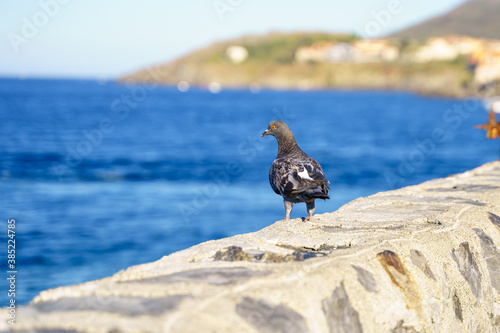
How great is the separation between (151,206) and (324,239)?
13627 mm

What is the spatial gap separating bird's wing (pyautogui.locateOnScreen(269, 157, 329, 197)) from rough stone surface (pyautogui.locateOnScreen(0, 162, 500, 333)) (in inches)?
11.5

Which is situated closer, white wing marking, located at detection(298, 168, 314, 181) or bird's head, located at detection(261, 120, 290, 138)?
white wing marking, located at detection(298, 168, 314, 181)

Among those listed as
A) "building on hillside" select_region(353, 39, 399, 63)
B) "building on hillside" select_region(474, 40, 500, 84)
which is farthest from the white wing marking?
"building on hillside" select_region(353, 39, 399, 63)

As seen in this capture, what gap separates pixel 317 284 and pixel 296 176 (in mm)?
2248

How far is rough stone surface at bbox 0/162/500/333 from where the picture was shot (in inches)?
101

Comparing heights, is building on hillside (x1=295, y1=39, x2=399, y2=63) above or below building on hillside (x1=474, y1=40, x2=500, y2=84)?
above

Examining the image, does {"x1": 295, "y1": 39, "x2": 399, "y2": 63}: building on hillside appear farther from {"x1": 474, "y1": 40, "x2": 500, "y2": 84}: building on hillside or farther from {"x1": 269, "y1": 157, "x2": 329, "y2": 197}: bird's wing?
{"x1": 269, "y1": 157, "x2": 329, "y2": 197}: bird's wing

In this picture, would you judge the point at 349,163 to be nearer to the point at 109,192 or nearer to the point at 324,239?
the point at 109,192

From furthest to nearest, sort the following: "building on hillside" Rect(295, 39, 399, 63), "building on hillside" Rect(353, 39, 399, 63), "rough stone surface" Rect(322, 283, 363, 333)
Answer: "building on hillside" Rect(295, 39, 399, 63) < "building on hillside" Rect(353, 39, 399, 63) < "rough stone surface" Rect(322, 283, 363, 333)

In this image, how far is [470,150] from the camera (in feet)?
109

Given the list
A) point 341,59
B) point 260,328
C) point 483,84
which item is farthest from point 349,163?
point 341,59

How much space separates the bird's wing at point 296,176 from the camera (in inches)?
203

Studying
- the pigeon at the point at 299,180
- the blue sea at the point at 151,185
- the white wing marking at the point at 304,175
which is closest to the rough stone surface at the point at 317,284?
the pigeon at the point at 299,180

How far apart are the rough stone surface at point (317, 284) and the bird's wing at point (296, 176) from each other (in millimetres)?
292
